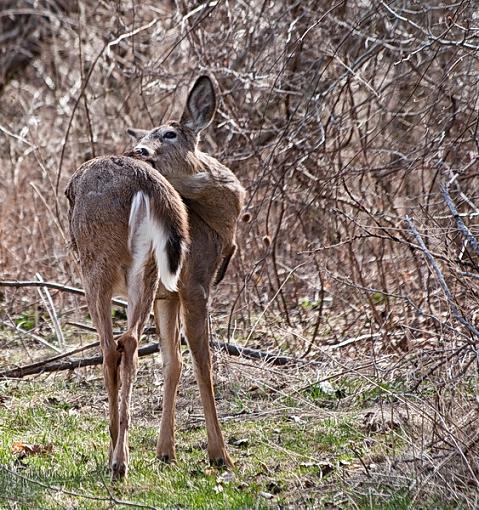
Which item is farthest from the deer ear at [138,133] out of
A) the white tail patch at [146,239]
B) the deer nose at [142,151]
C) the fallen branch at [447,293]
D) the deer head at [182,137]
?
the fallen branch at [447,293]

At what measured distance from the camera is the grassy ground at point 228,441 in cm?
507

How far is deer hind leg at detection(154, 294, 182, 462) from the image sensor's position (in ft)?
20.1

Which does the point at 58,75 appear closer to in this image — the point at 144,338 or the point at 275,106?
the point at 275,106

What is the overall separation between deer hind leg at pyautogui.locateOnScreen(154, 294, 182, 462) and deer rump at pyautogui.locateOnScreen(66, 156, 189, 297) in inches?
29.1

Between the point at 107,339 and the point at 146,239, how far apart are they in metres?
0.52

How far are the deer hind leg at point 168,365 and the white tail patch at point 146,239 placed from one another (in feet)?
2.38

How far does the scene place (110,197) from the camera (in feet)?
18.1

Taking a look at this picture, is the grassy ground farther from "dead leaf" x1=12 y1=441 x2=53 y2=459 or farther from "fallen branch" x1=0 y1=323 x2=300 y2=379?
"fallen branch" x1=0 y1=323 x2=300 y2=379

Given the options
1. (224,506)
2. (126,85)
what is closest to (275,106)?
(126,85)

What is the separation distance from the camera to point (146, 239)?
5.49 meters

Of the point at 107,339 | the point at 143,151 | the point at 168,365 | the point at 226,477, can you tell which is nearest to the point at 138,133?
the point at 143,151

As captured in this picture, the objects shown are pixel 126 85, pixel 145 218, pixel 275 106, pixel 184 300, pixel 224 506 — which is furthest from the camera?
pixel 126 85

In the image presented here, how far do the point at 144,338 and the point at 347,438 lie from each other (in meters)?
3.47

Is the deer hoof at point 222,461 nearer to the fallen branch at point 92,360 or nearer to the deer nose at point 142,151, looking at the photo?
the deer nose at point 142,151
